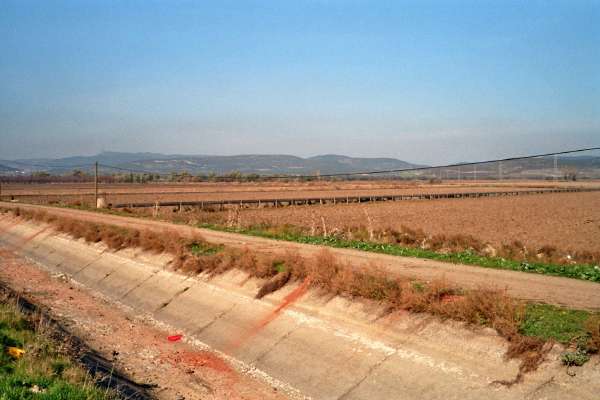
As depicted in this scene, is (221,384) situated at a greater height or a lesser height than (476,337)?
lesser

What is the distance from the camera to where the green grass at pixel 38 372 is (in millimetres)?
8727

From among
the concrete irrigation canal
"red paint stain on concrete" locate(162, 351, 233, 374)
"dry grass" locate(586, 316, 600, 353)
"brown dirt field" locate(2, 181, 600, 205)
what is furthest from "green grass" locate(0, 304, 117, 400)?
"brown dirt field" locate(2, 181, 600, 205)

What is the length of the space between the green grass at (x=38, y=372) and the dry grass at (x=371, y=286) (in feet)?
21.5

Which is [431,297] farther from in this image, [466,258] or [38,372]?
[38,372]

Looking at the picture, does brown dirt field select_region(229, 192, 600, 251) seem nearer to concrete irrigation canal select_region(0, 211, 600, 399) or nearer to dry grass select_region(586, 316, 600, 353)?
concrete irrigation canal select_region(0, 211, 600, 399)

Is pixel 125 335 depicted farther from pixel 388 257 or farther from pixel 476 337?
pixel 476 337

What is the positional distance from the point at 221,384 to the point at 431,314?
4.71 metres

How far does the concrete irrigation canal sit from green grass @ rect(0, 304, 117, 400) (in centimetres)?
437

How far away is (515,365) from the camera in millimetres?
10375

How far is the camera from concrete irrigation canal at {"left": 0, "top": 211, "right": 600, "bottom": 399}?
10398 mm

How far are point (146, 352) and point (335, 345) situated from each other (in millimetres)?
5259

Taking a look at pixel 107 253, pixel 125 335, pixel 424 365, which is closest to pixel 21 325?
pixel 125 335

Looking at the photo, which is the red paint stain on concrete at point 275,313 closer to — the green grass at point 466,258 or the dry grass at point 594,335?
the green grass at point 466,258

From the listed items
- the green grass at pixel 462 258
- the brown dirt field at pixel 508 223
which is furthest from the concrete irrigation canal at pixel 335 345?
the brown dirt field at pixel 508 223
